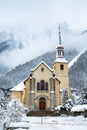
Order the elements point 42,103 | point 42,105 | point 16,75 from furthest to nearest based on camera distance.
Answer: point 16,75 → point 42,103 → point 42,105

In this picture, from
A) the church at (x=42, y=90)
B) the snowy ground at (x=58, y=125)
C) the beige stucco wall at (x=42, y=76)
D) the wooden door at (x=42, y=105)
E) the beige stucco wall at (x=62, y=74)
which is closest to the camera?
the snowy ground at (x=58, y=125)

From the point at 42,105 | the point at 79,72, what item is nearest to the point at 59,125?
the point at 42,105

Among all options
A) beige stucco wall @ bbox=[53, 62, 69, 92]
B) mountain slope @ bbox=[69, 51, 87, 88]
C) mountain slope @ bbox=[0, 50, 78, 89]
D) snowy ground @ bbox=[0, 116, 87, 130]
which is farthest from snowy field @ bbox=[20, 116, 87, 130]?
mountain slope @ bbox=[69, 51, 87, 88]

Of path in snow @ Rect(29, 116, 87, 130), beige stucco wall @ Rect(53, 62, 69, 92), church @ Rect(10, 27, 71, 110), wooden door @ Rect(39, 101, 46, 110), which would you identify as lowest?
path in snow @ Rect(29, 116, 87, 130)

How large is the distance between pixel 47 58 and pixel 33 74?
12033cm

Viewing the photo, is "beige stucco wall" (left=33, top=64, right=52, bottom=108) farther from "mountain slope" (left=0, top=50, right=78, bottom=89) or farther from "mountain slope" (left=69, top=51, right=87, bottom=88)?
"mountain slope" (left=69, top=51, right=87, bottom=88)

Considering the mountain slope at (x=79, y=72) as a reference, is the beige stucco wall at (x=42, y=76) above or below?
below

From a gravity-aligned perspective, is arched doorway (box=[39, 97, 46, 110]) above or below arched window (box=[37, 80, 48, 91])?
below

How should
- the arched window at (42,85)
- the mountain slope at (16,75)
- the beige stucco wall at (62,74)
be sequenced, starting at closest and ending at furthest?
the arched window at (42,85) < the beige stucco wall at (62,74) < the mountain slope at (16,75)

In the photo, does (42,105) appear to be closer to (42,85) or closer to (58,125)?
(42,85)

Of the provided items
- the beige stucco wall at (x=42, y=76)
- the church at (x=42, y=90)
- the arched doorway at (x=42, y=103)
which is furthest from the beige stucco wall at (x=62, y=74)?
the arched doorway at (x=42, y=103)

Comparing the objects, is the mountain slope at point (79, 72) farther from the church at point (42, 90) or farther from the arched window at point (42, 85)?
the arched window at point (42, 85)

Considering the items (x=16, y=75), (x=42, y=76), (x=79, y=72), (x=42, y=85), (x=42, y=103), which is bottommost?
(x=42, y=103)

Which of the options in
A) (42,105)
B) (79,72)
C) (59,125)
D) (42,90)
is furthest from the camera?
(79,72)
